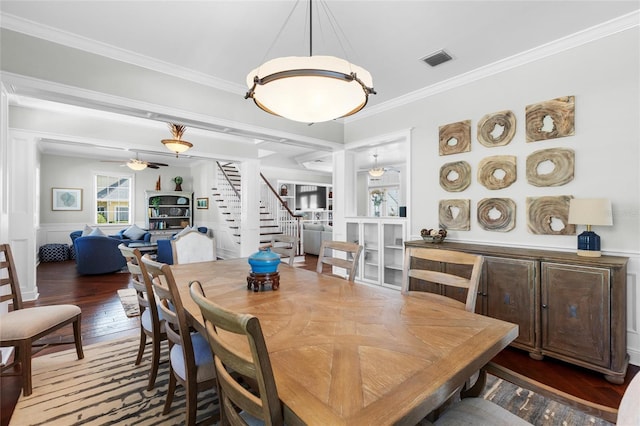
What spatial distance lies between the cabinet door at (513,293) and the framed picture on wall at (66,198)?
31.4 feet

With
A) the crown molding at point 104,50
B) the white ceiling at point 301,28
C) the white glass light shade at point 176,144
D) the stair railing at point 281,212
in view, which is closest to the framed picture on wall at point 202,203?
the stair railing at point 281,212

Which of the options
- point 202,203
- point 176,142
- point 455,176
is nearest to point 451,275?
point 455,176

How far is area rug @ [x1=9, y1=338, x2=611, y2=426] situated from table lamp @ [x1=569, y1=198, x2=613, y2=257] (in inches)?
47.7

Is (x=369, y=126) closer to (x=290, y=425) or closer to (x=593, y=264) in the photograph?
(x=593, y=264)

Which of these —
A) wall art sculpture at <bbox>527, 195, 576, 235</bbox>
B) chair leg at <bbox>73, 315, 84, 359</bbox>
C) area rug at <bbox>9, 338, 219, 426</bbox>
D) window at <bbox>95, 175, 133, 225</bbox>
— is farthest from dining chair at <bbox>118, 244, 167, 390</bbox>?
window at <bbox>95, 175, 133, 225</bbox>

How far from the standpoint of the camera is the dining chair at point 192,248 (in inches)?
119

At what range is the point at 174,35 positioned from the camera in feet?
8.41

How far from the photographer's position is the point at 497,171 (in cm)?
310

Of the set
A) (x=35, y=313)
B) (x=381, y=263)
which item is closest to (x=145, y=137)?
(x=35, y=313)

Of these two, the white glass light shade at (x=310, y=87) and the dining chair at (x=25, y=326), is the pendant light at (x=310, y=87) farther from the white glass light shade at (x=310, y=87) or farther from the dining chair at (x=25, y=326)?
the dining chair at (x=25, y=326)

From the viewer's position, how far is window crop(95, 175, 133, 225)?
837 centimetres

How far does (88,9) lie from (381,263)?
3891mm

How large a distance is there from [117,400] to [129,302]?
2.36 meters

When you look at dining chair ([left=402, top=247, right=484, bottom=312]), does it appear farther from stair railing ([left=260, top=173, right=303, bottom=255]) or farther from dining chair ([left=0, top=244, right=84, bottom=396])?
stair railing ([left=260, top=173, right=303, bottom=255])
